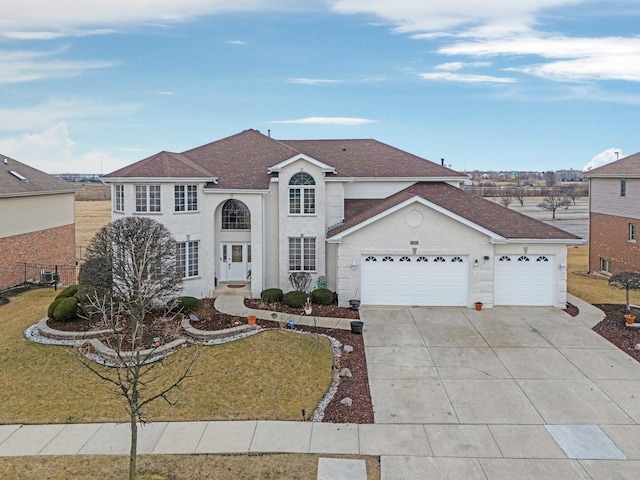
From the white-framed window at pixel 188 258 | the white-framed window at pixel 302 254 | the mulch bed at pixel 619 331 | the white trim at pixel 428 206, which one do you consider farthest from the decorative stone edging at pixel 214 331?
the mulch bed at pixel 619 331

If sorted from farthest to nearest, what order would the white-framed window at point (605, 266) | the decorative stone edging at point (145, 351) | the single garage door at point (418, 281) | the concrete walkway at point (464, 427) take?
the white-framed window at point (605, 266), the single garage door at point (418, 281), the decorative stone edging at point (145, 351), the concrete walkway at point (464, 427)

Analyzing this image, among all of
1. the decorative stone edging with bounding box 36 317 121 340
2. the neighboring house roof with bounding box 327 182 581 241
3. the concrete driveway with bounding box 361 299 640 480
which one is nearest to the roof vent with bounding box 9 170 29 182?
the decorative stone edging with bounding box 36 317 121 340

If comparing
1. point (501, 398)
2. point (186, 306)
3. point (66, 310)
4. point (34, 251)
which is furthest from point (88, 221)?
point (501, 398)

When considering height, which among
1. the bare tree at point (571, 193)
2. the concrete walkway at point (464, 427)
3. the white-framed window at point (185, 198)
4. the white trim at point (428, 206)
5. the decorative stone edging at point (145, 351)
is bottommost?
the concrete walkway at point (464, 427)

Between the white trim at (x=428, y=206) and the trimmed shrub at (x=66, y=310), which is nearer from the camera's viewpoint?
the trimmed shrub at (x=66, y=310)

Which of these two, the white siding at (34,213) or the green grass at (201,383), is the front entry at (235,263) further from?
the white siding at (34,213)

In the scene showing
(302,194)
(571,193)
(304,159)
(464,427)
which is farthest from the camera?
(571,193)

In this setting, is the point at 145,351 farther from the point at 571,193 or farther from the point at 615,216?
the point at 571,193

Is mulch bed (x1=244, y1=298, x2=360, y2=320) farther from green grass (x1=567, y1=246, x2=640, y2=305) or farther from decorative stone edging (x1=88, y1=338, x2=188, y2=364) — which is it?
green grass (x1=567, y1=246, x2=640, y2=305)
